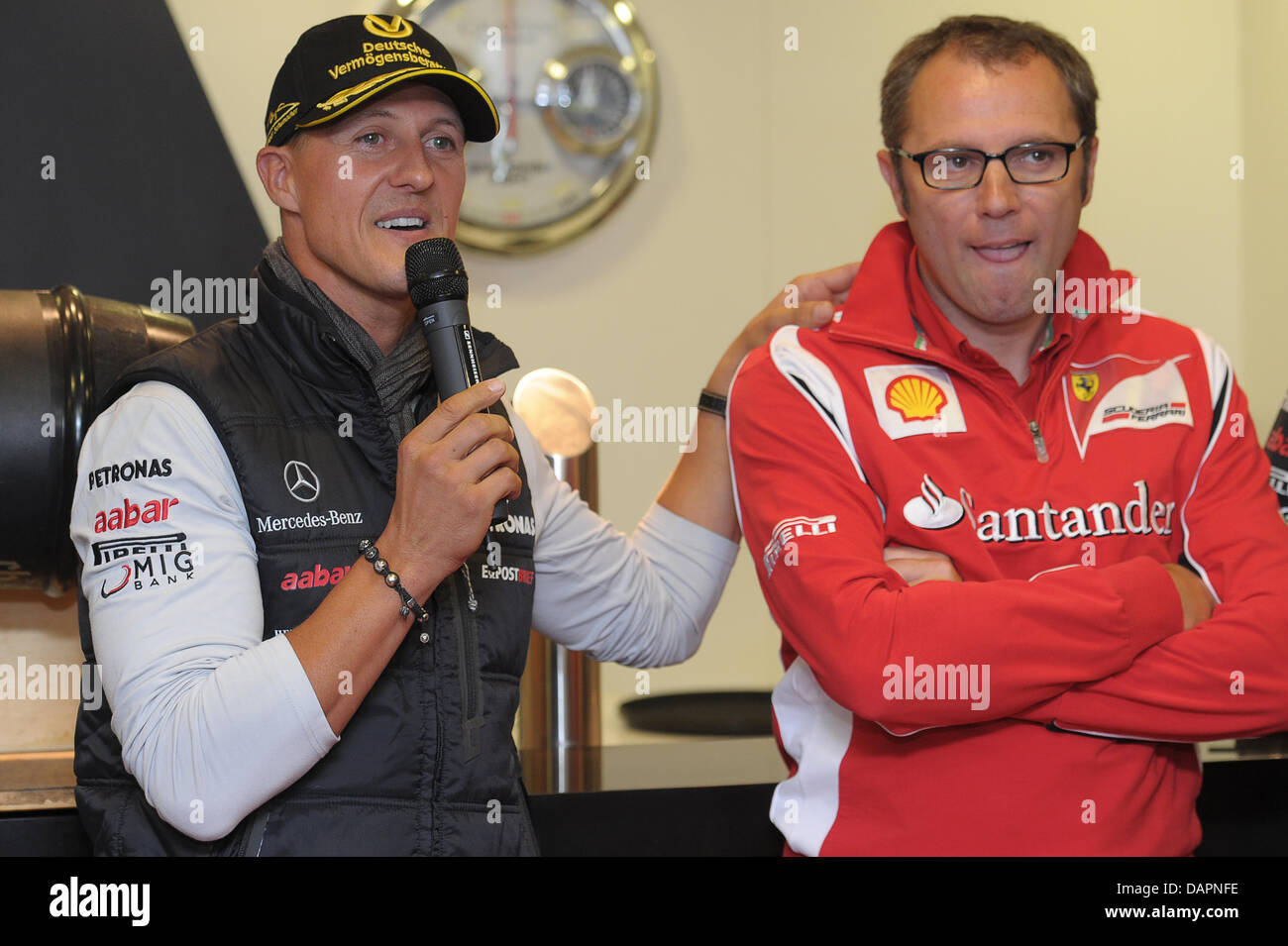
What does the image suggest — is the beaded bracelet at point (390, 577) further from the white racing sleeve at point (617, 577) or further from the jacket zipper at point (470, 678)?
the white racing sleeve at point (617, 577)

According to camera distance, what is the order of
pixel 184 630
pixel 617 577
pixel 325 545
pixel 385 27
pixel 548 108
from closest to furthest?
pixel 184 630
pixel 325 545
pixel 385 27
pixel 617 577
pixel 548 108

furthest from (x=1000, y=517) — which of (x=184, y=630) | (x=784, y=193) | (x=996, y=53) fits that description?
(x=784, y=193)

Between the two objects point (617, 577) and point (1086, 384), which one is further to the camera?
point (617, 577)

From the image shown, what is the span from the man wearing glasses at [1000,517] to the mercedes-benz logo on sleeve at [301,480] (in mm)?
489

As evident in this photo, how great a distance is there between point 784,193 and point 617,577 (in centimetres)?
153

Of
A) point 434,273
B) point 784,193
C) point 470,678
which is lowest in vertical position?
point 470,678

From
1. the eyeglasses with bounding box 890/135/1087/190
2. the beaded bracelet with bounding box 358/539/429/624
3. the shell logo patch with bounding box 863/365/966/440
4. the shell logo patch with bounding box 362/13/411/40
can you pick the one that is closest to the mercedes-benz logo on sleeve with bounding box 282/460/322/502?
the beaded bracelet with bounding box 358/539/429/624

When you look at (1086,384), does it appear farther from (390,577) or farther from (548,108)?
(548,108)

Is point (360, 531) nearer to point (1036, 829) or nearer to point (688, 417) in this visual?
point (1036, 829)

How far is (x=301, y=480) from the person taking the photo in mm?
1230

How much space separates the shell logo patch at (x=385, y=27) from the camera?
1.34 m

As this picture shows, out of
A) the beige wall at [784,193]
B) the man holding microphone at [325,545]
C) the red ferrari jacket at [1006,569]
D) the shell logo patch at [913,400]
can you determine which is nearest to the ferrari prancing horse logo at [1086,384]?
the red ferrari jacket at [1006,569]

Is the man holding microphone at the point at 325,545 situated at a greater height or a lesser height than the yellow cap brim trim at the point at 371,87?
lesser

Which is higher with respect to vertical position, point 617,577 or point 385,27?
point 385,27
